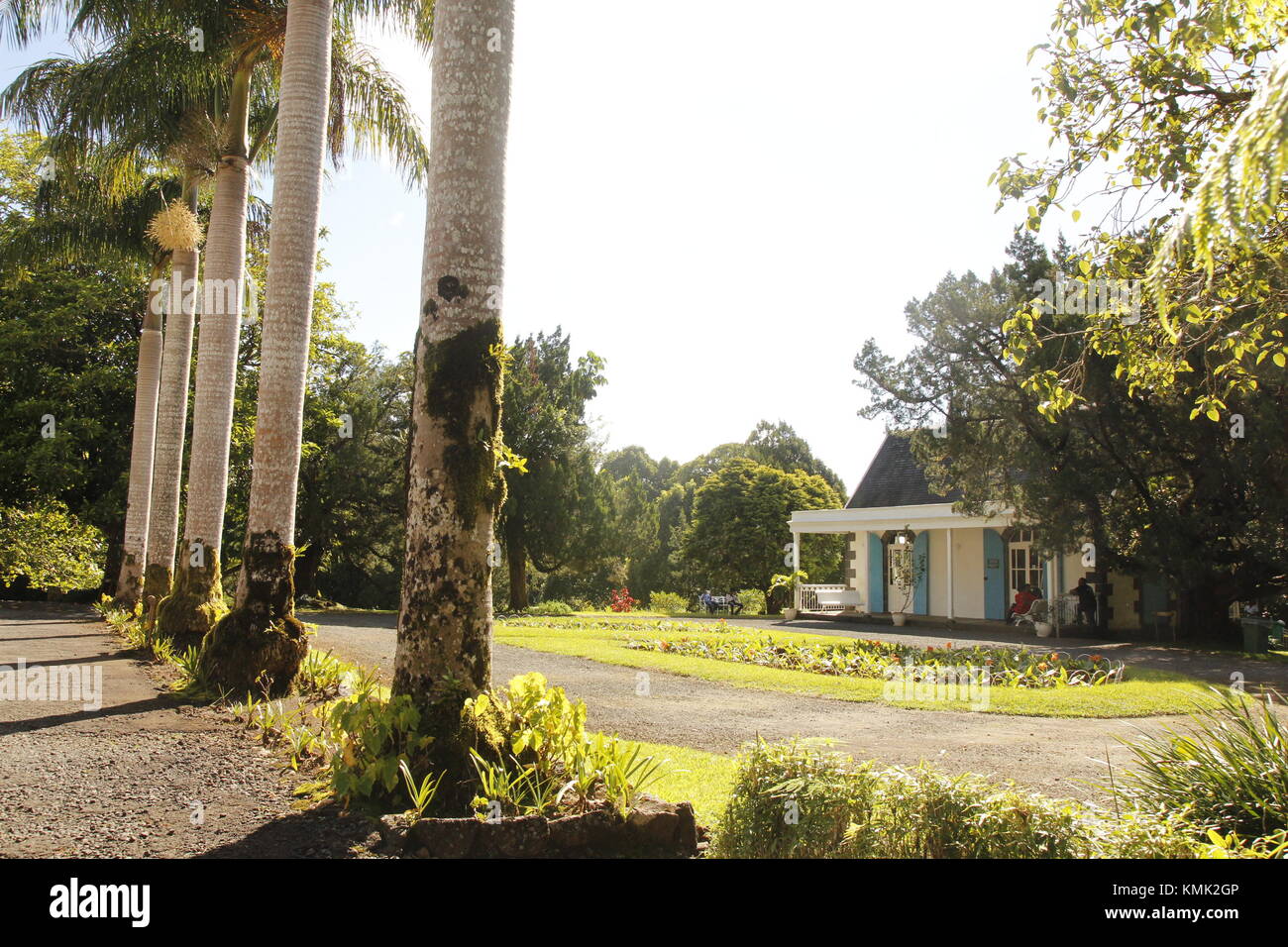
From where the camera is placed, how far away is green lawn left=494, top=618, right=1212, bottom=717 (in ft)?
32.7

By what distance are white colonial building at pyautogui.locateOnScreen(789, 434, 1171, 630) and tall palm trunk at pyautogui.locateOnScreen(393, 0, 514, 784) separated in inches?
762

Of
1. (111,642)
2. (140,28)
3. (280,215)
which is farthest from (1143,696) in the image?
(140,28)

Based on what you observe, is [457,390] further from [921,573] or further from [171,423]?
[921,573]

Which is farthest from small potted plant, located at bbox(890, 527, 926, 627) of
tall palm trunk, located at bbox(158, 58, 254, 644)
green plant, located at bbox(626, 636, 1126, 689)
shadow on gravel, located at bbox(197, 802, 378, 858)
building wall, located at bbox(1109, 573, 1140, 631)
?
shadow on gravel, located at bbox(197, 802, 378, 858)

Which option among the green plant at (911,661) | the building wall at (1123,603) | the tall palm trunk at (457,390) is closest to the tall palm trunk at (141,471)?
the green plant at (911,661)

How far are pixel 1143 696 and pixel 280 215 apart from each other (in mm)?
11901

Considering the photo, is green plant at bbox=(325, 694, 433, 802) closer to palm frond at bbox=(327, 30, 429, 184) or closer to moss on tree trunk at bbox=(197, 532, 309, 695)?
moss on tree trunk at bbox=(197, 532, 309, 695)

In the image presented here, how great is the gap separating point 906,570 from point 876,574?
221cm

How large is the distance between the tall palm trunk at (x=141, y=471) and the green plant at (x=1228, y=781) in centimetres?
1724

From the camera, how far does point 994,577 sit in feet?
82.3
